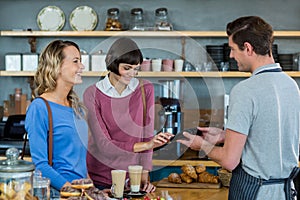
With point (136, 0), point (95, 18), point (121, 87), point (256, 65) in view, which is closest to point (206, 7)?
point (136, 0)

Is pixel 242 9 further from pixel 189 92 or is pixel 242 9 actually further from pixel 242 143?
pixel 242 143

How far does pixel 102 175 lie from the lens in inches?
109

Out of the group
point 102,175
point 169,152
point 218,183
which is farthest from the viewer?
point 169,152

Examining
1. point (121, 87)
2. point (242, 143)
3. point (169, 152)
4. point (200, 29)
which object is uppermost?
point (200, 29)

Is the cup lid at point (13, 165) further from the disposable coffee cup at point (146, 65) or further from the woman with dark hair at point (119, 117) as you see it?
the disposable coffee cup at point (146, 65)

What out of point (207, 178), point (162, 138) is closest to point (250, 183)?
point (162, 138)

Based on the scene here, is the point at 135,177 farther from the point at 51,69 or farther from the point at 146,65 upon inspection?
the point at 146,65

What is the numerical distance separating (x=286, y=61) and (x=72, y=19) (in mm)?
1868

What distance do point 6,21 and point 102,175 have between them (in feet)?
8.99

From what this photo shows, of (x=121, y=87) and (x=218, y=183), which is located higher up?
(x=121, y=87)

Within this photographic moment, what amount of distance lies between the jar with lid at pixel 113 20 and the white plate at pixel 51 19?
0.43 m

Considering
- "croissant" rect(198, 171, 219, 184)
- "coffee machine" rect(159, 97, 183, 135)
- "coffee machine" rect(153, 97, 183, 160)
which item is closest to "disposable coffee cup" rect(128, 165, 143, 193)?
"croissant" rect(198, 171, 219, 184)

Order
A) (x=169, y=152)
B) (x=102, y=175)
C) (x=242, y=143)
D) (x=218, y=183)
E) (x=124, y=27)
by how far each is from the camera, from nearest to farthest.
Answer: (x=242, y=143)
(x=102, y=175)
(x=218, y=183)
(x=169, y=152)
(x=124, y=27)

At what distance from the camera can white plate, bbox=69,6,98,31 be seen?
4.87m
